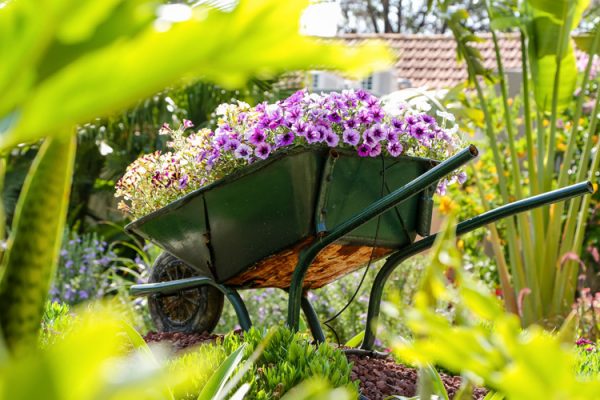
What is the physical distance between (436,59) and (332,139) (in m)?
10.9

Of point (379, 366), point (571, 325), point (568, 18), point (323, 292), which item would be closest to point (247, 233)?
point (379, 366)

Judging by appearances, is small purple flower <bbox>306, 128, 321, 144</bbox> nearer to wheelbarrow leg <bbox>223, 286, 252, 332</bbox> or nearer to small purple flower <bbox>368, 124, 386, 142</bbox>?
small purple flower <bbox>368, 124, 386, 142</bbox>

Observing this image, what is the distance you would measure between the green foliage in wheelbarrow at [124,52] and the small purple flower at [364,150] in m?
2.35

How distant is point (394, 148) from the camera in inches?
109

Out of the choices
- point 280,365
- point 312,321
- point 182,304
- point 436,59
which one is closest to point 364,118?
point 312,321

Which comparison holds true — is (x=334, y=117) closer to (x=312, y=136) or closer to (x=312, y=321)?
(x=312, y=136)

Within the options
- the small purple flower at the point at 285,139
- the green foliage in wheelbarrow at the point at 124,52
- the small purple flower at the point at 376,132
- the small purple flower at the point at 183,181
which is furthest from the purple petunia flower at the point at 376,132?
the green foliage in wheelbarrow at the point at 124,52

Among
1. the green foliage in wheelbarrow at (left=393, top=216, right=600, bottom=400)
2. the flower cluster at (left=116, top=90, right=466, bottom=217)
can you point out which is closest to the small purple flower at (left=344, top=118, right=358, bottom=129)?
the flower cluster at (left=116, top=90, right=466, bottom=217)

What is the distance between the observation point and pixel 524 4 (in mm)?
5883

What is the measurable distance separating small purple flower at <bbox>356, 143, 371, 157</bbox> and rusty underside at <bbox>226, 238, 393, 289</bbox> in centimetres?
28

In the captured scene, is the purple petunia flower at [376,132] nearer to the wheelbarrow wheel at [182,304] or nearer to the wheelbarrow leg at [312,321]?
the wheelbarrow leg at [312,321]

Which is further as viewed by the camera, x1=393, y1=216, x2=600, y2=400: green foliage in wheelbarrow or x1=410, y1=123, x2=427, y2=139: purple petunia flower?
x1=410, y1=123, x2=427, y2=139: purple petunia flower

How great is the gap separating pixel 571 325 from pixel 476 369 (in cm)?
60

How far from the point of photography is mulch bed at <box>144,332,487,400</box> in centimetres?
250
